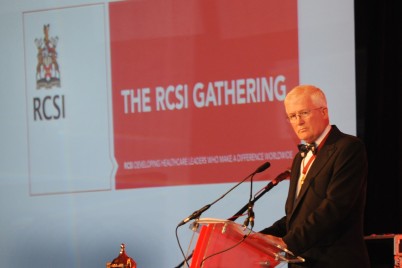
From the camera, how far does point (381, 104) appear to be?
15.6 feet

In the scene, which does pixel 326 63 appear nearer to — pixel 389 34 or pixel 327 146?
pixel 389 34

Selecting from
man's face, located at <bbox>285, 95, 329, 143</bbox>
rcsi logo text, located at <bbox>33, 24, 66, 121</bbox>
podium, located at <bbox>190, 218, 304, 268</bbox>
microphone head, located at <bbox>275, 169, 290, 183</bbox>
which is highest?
rcsi logo text, located at <bbox>33, 24, 66, 121</bbox>

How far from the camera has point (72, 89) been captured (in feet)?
18.0

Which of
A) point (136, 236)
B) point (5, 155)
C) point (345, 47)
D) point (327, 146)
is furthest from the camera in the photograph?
point (5, 155)

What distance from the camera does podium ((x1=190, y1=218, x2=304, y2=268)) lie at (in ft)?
9.55

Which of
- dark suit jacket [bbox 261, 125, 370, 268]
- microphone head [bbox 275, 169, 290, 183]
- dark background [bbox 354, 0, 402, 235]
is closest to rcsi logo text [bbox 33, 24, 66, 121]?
dark background [bbox 354, 0, 402, 235]

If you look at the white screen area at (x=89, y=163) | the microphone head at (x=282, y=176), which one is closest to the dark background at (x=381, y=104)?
the white screen area at (x=89, y=163)

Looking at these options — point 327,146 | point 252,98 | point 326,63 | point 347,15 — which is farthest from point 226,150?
A: point 327,146

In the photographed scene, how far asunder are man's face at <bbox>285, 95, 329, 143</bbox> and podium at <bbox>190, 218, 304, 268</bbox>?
23.5 inches

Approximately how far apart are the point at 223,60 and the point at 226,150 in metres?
0.60

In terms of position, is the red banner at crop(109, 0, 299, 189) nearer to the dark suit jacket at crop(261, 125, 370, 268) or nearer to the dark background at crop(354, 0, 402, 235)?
the dark background at crop(354, 0, 402, 235)

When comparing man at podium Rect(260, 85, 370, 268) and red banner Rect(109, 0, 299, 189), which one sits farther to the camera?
red banner Rect(109, 0, 299, 189)

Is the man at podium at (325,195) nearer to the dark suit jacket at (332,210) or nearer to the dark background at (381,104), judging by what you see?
the dark suit jacket at (332,210)

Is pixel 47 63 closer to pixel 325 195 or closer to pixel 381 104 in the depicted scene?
pixel 381 104
